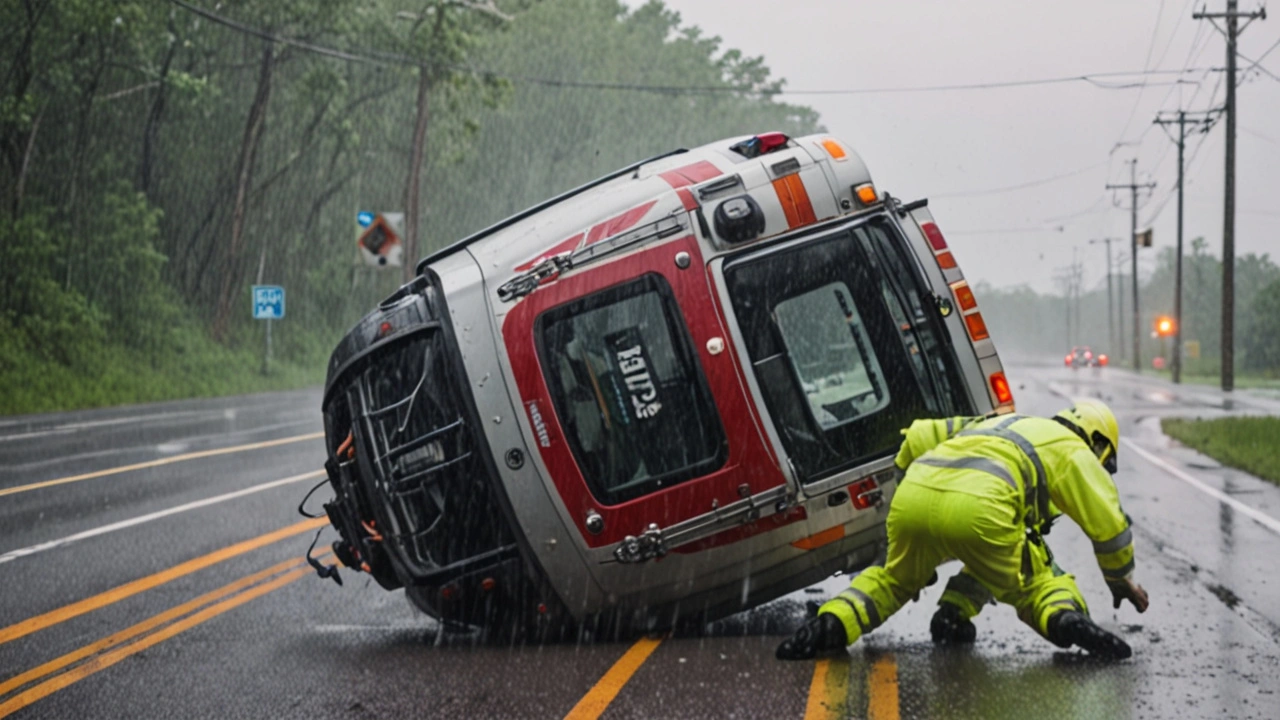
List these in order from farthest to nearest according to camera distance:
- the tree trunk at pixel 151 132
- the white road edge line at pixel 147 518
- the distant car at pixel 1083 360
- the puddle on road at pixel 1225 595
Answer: the distant car at pixel 1083 360, the tree trunk at pixel 151 132, the white road edge line at pixel 147 518, the puddle on road at pixel 1225 595

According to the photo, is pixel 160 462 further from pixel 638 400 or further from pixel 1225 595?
pixel 1225 595

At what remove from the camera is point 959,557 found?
572 centimetres

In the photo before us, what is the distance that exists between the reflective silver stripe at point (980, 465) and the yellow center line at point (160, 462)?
354 inches

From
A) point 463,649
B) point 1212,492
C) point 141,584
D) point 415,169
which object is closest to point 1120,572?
point 463,649

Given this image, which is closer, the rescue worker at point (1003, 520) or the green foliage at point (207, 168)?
the rescue worker at point (1003, 520)

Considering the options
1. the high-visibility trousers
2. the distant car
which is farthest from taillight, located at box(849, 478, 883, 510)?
the distant car

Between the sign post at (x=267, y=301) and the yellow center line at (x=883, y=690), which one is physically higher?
the sign post at (x=267, y=301)

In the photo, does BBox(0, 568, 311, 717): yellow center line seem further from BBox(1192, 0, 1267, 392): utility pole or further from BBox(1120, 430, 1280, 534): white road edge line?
BBox(1192, 0, 1267, 392): utility pole

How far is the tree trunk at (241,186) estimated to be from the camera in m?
36.8

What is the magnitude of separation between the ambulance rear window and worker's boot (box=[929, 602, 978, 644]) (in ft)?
4.13

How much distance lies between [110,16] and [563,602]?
25.3 m

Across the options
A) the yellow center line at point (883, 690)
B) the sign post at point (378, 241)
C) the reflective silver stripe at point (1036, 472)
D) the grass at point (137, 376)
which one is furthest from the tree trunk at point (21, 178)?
the reflective silver stripe at point (1036, 472)

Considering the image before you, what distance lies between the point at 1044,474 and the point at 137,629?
441 centimetres

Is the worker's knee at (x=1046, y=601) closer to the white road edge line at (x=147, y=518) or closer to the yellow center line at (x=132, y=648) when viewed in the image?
the yellow center line at (x=132, y=648)
